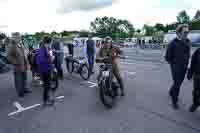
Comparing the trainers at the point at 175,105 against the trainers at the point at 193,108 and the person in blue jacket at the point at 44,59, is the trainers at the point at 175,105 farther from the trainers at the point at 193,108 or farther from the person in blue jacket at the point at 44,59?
the person in blue jacket at the point at 44,59

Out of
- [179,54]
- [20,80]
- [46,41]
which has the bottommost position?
[20,80]

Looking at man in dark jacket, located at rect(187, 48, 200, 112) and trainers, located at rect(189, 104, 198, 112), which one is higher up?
man in dark jacket, located at rect(187, 48, 200, 112)

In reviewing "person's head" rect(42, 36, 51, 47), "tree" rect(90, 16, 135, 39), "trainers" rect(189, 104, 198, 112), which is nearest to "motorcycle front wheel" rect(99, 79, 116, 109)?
"person's head" rect(42, 36, 51, 47)

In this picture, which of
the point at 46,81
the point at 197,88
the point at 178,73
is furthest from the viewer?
the point at 46,81

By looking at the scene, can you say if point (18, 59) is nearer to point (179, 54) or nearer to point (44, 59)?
point (44, 59)

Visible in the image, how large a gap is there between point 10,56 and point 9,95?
1.47 m

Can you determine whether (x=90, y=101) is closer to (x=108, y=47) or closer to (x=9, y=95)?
(x=108, y=47)

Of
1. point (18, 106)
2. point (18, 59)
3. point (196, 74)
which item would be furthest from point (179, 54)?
point (18, 59)

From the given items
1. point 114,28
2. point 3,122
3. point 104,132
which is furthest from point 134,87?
point 114,28

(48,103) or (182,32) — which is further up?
(182,32)

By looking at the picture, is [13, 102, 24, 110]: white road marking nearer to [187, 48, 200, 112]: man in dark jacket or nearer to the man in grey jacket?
the man in grey jacket

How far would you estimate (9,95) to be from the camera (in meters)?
7.17

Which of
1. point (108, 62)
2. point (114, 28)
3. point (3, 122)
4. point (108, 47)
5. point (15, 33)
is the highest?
point (114, 28)

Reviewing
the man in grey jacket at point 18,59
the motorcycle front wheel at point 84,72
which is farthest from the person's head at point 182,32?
the motorcycle front wheel at point 84,72
